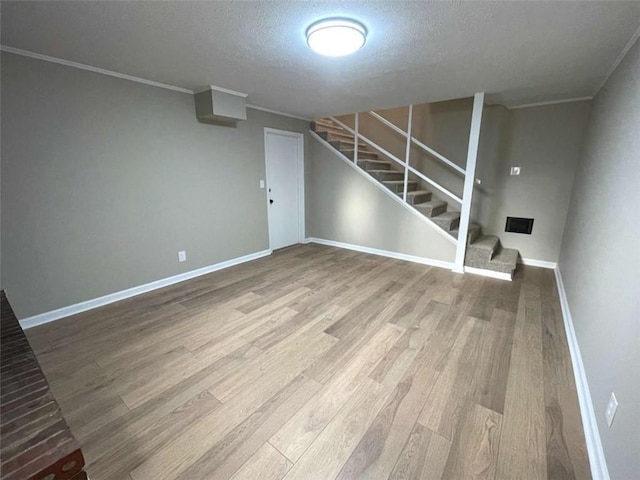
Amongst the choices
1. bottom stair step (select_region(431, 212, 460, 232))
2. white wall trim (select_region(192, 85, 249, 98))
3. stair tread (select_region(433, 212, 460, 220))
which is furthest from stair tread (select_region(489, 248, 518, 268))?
white wall trim (select_region(192, 85, 249, 98))

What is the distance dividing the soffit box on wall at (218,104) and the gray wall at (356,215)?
188 centimetres

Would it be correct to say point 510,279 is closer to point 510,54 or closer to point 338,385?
point 510,54

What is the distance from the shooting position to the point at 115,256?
2.89 meters

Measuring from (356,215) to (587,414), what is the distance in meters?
3.68

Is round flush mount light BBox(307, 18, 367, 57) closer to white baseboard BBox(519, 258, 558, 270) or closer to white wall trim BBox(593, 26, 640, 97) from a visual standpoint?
white wall trim BBox(593, 26, 640, 97)

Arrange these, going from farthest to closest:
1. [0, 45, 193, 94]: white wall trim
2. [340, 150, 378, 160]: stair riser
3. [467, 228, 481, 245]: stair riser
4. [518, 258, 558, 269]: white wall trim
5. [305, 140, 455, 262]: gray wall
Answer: [340, 150, 378, 160]: stair riser, [305, 140, 455, 262]: gray wall, [518, 258, 558, 269]: white wall trim, [467, 228, 481, 245]: stair riser, [0, 45, 193, 94]: white wall trim

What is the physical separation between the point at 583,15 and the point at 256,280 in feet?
11.9

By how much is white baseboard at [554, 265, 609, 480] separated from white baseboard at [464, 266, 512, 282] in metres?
1.15

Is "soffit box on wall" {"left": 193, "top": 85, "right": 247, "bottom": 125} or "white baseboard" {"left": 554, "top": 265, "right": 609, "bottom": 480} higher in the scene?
"soffit box on wall" {"left": 193, "top": 85, "right": 247, "bottom": 125}

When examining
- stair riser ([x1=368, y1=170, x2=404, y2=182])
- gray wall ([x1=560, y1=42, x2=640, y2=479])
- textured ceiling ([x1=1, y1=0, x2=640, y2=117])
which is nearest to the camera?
gray wall ([x1=560, y1=42, x2=640, y2=479])

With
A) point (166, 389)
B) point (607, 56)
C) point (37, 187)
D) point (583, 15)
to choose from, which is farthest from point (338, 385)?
point (607, 56)

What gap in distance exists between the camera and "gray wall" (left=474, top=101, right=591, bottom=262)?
12.2ft

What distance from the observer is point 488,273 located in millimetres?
3691

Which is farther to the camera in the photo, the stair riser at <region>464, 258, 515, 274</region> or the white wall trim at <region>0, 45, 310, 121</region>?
the stair riser at <region>464, 258, 515, 274</region>
